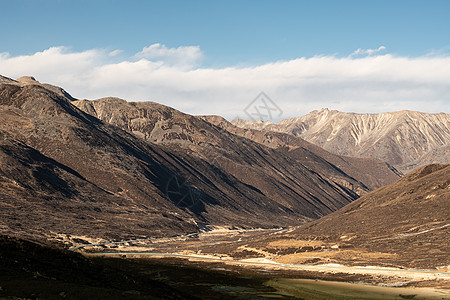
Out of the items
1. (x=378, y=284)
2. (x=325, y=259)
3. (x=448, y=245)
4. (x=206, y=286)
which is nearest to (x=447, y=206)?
(x=448, y=245)

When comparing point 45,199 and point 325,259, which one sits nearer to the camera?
point 325,259

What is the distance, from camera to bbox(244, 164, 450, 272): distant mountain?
10868 centimetres

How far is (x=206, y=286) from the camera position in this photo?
74.8m

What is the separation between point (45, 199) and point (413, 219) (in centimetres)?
12982

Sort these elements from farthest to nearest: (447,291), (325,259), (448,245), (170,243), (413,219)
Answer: (170,243) → (413,219) → (325,259) → (448,245) → (447,291)

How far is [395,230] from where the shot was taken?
13162 centimetres

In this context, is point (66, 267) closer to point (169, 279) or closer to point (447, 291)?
point (169, 279)

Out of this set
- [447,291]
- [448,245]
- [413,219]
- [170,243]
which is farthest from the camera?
[170,243]

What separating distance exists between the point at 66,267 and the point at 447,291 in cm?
5530

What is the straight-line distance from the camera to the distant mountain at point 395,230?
109m

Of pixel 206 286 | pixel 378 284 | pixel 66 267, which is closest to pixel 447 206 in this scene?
pixel 378 284

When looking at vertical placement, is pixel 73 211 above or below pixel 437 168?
below

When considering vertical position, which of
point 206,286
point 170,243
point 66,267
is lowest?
point 170,243

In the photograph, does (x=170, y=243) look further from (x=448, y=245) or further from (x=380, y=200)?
(x=448, y=245)
